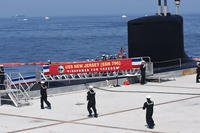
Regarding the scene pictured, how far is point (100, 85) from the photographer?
109 feet

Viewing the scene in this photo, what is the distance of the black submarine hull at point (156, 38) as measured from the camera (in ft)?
116

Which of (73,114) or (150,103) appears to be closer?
(150,103)

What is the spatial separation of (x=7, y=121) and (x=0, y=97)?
15.7 feet

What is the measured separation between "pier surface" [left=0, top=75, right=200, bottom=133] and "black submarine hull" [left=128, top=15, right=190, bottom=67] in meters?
4.03

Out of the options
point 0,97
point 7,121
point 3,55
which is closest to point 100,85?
point 0,97

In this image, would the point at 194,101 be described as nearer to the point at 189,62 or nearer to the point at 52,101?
the point at 52,101

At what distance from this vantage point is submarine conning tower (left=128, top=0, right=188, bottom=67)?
35.5 meters

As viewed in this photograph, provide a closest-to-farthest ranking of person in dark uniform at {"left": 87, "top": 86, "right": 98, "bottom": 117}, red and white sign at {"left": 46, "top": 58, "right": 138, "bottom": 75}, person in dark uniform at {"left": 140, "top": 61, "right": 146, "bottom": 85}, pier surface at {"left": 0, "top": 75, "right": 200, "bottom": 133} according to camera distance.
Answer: pier surface at {"left": 0, "top": 75, "right": 200, "bottom": 133} < person in dark uniform at {"left": 87, "top": 86, "right": 98, "bottom": 117} < red and white sign at {"left": 46, "top": 58, "right": 138, "bottom": 75} < person in dark uniform at {"left": 140, "top": 61, "right": 146, "bottom": 85}

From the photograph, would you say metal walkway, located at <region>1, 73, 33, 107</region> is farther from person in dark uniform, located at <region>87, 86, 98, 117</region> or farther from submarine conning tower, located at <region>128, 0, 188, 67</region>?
submarine conning tower, located at <region>128, 0, 188, 67</region>

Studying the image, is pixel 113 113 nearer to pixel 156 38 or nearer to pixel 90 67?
pixel 90 67

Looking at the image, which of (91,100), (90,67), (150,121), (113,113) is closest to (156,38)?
(90,67)

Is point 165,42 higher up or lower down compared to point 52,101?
higher up

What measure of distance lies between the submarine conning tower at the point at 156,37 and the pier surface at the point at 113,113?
4.04 m

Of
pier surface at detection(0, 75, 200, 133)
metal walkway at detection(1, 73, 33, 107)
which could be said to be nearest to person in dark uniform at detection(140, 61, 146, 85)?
pier surface at detection(0, 75, 200, 133)
